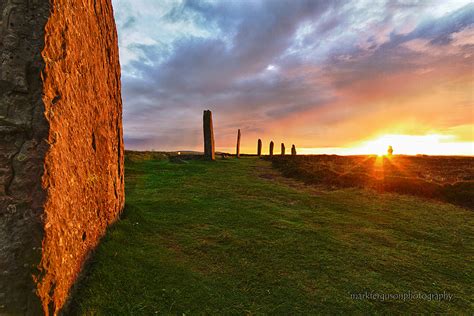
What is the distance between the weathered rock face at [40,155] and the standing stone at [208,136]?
56.8 feet

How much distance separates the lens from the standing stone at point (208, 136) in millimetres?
20817

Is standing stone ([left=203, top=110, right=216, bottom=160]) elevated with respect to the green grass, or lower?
elevated

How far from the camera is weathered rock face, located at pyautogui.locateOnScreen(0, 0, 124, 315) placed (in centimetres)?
238

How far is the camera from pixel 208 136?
68.9 ft

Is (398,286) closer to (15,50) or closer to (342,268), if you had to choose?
(342,268)

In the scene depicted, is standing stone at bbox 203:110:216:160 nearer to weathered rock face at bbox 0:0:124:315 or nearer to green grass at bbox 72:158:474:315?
green grass at bbox 72:158:474:315

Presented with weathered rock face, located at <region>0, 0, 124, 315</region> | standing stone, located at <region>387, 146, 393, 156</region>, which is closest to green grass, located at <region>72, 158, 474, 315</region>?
weathered rock face, located at <region>0, 0, 124, 315</region>

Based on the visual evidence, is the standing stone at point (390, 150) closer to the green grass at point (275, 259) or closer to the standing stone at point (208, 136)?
the standing stone at point (208, 136)

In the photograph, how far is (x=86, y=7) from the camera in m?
3.73

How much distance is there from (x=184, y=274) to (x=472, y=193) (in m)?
10.5

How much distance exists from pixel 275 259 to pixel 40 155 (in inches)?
148

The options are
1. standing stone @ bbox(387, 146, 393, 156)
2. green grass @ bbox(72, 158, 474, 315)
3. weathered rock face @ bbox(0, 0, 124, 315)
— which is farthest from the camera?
standing stone @ bbox(387, 146, 393, 156)

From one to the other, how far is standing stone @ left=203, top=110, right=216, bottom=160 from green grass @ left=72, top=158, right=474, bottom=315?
44.3ft

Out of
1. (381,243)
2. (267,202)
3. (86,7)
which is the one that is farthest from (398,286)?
(86,7)
